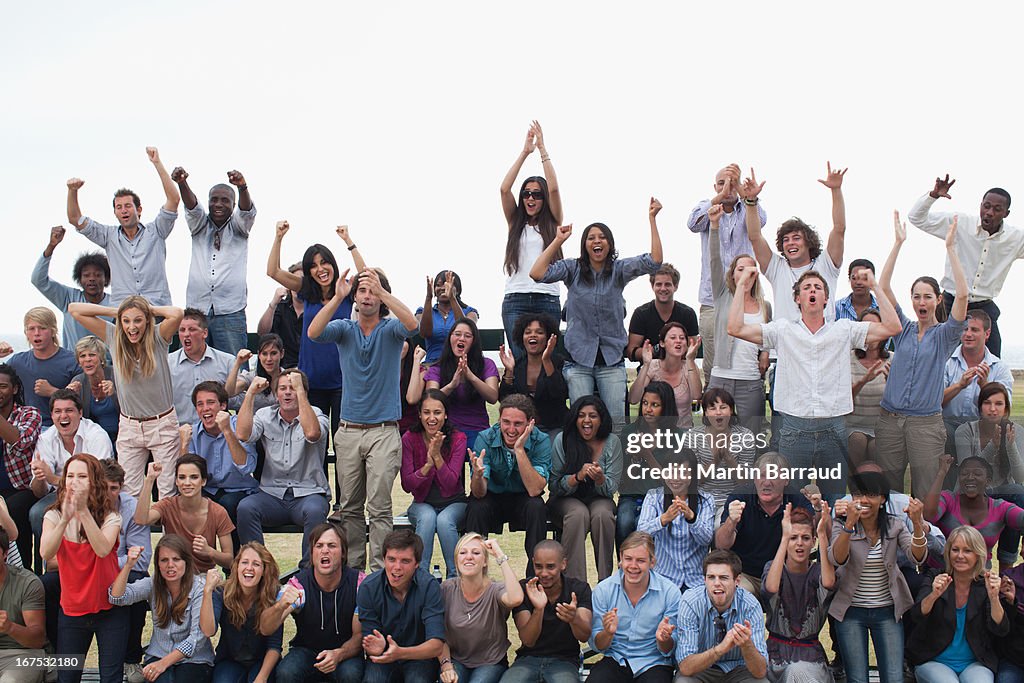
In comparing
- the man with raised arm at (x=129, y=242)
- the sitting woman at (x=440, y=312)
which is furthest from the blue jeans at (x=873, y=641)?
the man with raised arm at (x=129, y=242)

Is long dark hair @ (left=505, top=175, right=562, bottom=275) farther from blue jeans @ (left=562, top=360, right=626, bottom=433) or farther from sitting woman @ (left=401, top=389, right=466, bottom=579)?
sitting woman @ (left=401, top=389, right=466, bottom=579)

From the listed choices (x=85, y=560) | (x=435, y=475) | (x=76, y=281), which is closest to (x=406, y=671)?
(x=435, y=475)

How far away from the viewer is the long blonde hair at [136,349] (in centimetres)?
849

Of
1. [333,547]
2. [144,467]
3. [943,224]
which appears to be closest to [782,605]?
[333,547]

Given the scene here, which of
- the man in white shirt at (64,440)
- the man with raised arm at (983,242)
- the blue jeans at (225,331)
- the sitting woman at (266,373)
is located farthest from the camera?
the blue jeans at (225,331)

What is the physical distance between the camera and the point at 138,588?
7.72 m

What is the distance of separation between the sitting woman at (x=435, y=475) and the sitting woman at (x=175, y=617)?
1.73 meters

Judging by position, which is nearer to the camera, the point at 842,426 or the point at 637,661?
the point at 637,661

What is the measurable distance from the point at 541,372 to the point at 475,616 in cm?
227

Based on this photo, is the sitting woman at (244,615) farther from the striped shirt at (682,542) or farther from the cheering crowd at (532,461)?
the striped shirt at (682,542)

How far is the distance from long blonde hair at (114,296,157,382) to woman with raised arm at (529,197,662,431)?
10.4 feet

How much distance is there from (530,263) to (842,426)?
299 cm

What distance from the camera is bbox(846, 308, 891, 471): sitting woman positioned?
28.0ft

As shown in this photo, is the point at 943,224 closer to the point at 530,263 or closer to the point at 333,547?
the point at 530,263
